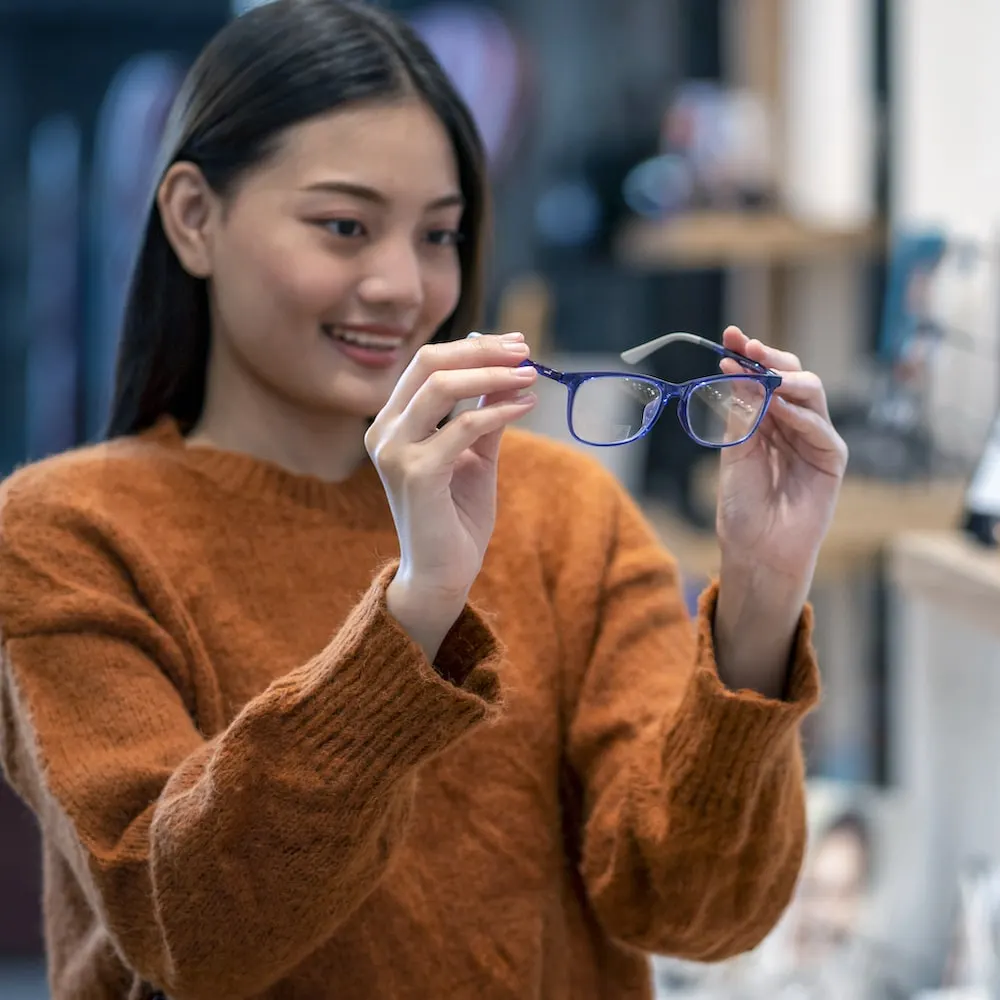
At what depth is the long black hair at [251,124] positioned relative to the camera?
113cm

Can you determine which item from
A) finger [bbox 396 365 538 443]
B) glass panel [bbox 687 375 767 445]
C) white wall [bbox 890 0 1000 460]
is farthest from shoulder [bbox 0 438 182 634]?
white wall [bbox 890 0 1000 460]

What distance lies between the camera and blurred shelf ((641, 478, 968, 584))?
2.17 meters

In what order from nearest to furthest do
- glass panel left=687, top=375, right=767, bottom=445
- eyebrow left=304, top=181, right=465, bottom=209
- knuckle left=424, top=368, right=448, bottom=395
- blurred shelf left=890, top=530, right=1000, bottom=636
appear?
knuckle left=424, top=368, right=448, bottom=395
glass panel left=687, top=375, right=767, bottom=445
eyebrow left=304, top=181, right=465, bottom=209
blurred shelf left=890, top=530, right=1000, bottom=636

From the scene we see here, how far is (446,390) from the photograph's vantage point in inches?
34.9

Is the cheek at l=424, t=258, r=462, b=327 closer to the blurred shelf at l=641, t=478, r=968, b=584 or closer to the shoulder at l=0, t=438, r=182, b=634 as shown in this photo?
the shoulder at l=0, t=438, r=182, b=634

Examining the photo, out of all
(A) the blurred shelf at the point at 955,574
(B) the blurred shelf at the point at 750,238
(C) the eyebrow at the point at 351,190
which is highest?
(C) the eyebrow at the point at 351,190

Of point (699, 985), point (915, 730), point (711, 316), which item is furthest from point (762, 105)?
point (699, 985)

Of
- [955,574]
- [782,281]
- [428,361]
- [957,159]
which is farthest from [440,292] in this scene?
[782,281]

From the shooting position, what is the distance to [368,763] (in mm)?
935

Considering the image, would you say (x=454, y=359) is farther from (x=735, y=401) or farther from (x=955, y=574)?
(x=955, y=574)

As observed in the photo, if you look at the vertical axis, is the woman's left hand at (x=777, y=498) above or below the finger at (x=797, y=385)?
below

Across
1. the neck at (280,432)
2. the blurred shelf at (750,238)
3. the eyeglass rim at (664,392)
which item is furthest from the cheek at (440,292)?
the blurred shelf at (750,238)

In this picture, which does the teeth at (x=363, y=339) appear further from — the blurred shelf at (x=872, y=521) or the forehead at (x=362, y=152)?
the blurred shelf at (x=872, y=521)

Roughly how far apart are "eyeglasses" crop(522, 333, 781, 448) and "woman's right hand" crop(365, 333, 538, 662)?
1.1 inches
